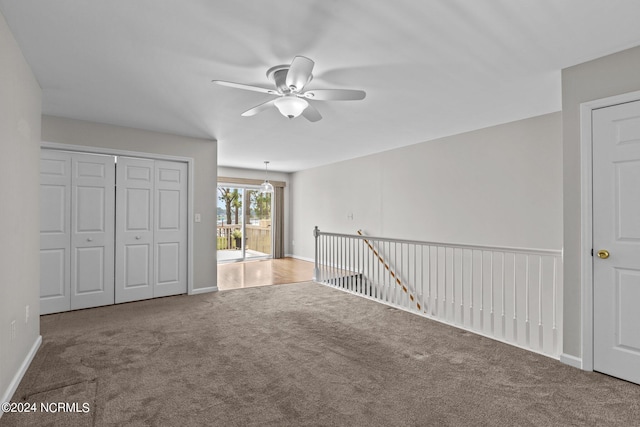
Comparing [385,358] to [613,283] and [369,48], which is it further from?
[369,48]

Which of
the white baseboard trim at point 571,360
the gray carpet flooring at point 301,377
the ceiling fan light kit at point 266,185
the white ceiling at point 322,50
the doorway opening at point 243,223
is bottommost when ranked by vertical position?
the gray carpet flooring at point 301,377

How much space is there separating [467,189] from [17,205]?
509 centimetres

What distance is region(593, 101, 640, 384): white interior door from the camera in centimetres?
236

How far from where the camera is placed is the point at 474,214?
4.84 meters

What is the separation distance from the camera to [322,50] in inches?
96.1

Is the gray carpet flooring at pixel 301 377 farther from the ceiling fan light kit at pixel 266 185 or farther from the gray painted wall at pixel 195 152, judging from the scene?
the ceiling fan light kit at pixel 266 185

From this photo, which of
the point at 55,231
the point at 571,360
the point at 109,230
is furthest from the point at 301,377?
the point at 55,231

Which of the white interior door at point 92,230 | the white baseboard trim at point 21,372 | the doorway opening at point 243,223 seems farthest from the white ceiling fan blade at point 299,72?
the doorway opening at point 243,223

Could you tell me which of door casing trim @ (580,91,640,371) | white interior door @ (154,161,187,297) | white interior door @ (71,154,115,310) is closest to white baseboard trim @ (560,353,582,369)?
door casing trim @ (580,91,640,371)

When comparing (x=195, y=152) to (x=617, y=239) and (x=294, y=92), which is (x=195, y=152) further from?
(x=617, y=239)

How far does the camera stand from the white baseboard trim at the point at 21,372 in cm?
210

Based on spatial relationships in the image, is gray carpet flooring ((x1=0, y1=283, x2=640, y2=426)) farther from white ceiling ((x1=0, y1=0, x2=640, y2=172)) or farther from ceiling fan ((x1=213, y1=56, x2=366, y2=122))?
white ceiling ((x1=0, y1=0, x2=640, y2=172))

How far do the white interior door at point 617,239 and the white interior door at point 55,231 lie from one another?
546 cm

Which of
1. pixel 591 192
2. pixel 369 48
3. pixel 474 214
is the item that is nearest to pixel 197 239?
pixel 369 48
